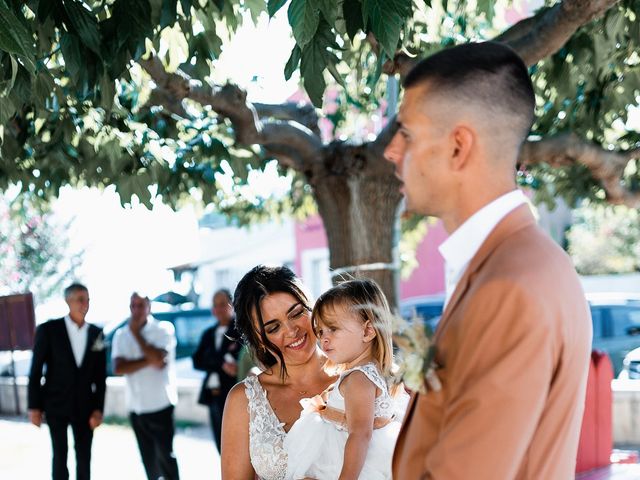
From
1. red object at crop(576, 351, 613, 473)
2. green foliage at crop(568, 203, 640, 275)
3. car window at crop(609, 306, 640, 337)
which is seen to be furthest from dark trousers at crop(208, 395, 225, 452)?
green foliage at crop(568, 203, 640, 275)

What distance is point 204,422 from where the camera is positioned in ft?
47.6

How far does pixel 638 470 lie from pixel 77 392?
4630 millimetres

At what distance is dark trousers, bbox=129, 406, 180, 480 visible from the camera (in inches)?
357

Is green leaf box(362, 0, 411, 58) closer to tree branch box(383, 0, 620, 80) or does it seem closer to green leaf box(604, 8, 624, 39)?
tree branch box(383, 0, 620, 80)

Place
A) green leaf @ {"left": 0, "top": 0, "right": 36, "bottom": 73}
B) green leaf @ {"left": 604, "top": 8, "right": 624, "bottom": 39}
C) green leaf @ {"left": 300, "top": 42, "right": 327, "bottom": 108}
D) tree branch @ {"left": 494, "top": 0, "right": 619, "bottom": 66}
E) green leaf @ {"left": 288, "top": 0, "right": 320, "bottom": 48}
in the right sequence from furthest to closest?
green leaf @ {"left": 604, "top": 8, "right": 624, "bottom": 39} < tree branch @ {"left": 494, "top": 0, "right": 619, "bottom": 66} < green leaf @ {"left": 300, "top": 42, "right": 327, "bottom": 108} < green leaf @ {"left": 288, "top": 0, "right": 320, "bottom": 48} < green leaf @ {"left": 0, "top": 0, "right": 36, "bottom": 73}

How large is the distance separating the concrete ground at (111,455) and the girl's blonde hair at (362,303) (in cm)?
715

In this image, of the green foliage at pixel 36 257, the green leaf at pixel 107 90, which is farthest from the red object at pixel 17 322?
the green foliage at pixel 36 257

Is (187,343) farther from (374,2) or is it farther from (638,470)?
(374,2)

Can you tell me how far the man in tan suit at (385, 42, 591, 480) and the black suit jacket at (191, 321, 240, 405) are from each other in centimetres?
689

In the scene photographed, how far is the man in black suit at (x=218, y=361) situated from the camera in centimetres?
894

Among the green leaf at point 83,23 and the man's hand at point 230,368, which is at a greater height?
the green leaf at point 83,23

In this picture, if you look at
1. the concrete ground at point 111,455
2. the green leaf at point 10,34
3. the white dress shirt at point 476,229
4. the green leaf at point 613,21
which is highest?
the green leaf at point 613,21

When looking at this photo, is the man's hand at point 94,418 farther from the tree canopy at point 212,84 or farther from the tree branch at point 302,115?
the tree branch at point 302,115

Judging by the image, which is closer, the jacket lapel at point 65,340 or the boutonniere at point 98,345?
the jacket lapel at point 65,340
